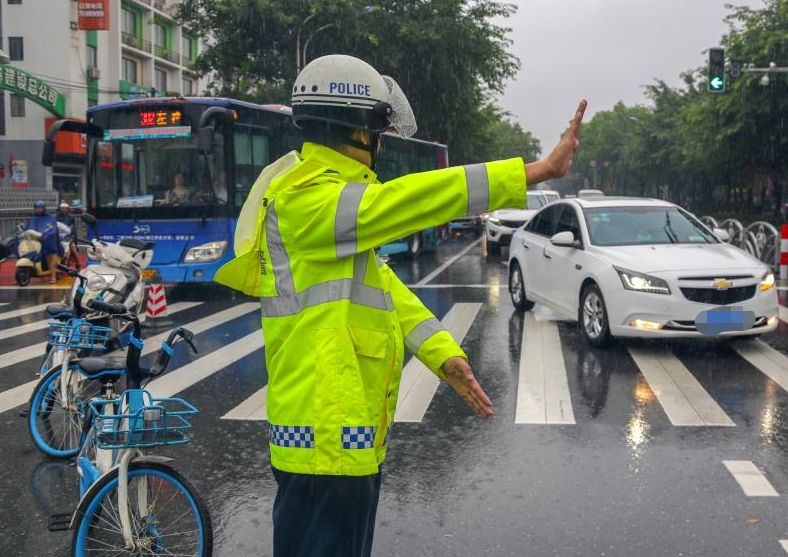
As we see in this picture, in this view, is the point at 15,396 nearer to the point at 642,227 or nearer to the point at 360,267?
the point at 360,267

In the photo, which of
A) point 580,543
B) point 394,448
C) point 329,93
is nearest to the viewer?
point 329,93

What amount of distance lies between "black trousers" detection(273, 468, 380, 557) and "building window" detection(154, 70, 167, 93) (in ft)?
187

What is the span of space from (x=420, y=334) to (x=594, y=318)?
7.08 m

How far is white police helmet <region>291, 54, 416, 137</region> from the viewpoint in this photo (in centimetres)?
261

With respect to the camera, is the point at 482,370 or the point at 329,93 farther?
the point at 482,370

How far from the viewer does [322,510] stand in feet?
8.18

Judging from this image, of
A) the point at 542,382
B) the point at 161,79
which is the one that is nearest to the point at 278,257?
the point at 542,382

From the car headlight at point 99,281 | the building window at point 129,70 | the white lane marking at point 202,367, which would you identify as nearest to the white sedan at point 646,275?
the white lane marking at point 202,367

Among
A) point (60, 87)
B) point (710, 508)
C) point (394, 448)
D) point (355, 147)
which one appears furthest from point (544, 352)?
point (60, 87)

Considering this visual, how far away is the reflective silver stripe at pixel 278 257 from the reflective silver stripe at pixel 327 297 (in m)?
0.03

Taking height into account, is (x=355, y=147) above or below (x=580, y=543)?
above

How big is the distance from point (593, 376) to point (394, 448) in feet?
9.34

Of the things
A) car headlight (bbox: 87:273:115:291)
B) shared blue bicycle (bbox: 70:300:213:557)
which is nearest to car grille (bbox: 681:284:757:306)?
car headlight (bbox: 87:273:115:291)

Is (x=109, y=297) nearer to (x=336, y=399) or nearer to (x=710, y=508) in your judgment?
(x=710, y=508)
